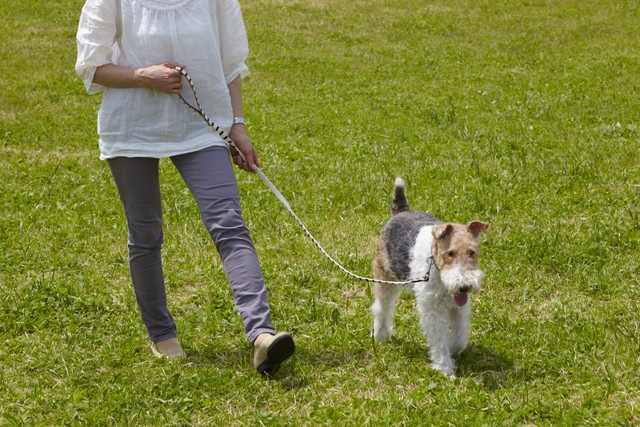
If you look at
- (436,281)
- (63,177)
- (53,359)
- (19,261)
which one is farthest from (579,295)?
(63,177)

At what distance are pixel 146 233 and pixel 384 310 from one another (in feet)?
4.97

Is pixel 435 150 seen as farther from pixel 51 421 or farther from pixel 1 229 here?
pixel 51 421

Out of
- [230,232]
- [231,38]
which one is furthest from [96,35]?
[230,232]

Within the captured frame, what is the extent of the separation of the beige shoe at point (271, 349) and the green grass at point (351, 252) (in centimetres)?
19

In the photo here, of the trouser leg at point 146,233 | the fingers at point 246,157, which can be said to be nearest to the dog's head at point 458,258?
the fingers at point 246,157

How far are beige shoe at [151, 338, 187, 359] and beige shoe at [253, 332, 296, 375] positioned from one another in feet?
2.35

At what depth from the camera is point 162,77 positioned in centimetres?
424

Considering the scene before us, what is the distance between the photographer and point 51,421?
168 inches

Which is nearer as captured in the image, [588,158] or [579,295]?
[579,295]

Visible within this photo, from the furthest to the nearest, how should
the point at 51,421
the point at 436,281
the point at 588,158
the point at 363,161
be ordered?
the point at 363,161 < the point at 588,158 < the point at 436,281 < the point at 51,421

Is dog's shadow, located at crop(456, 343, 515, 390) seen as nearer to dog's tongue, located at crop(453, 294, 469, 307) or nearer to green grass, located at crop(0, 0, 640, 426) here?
green grass, located at crop(0, 0, 640, 426)

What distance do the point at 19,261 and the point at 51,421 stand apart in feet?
8.44

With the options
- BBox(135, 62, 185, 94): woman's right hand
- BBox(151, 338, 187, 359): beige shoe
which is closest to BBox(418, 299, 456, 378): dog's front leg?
BBox(151, 338, 187, 359): beige shoe

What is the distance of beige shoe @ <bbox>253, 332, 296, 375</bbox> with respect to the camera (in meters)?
4.18
